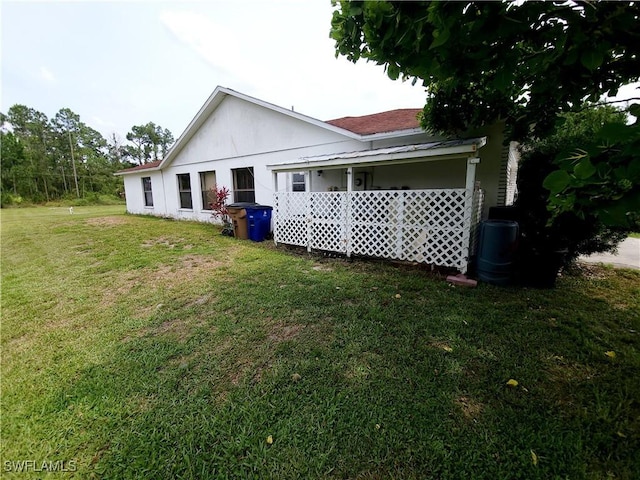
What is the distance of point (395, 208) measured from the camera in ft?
17.3

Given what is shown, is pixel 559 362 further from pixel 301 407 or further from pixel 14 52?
pixel 14 52

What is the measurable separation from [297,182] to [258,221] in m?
1.83

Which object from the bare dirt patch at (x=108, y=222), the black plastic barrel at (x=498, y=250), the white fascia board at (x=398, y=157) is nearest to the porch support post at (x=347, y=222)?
the white fascia board at (x=398, y=157)

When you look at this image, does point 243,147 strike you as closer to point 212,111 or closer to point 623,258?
point 212,111

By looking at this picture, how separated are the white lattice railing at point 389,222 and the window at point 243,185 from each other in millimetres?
3464

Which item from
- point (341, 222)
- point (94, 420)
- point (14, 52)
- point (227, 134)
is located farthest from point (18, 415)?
point (227, 134)

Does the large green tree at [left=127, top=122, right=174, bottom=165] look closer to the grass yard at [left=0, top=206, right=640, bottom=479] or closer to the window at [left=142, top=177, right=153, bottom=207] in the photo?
the window at [left=142, top=177, right=153, bottom=207]

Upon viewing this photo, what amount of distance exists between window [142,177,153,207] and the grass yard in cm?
1226

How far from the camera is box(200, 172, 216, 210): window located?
37.4 ft

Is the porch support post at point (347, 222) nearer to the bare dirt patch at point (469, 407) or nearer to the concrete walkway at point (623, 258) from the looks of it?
the bare dirt patch at point (469, 407)

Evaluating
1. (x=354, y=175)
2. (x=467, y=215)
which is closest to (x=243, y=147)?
(x=354, y=175)

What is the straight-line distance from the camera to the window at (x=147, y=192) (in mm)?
15011

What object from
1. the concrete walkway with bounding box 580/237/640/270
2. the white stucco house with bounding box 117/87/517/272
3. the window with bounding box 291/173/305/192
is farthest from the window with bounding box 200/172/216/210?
the concrete walkway with bounding box 580/237/640/270

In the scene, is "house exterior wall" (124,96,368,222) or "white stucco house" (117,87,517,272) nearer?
"white stucco house" (117,87,517,272)
